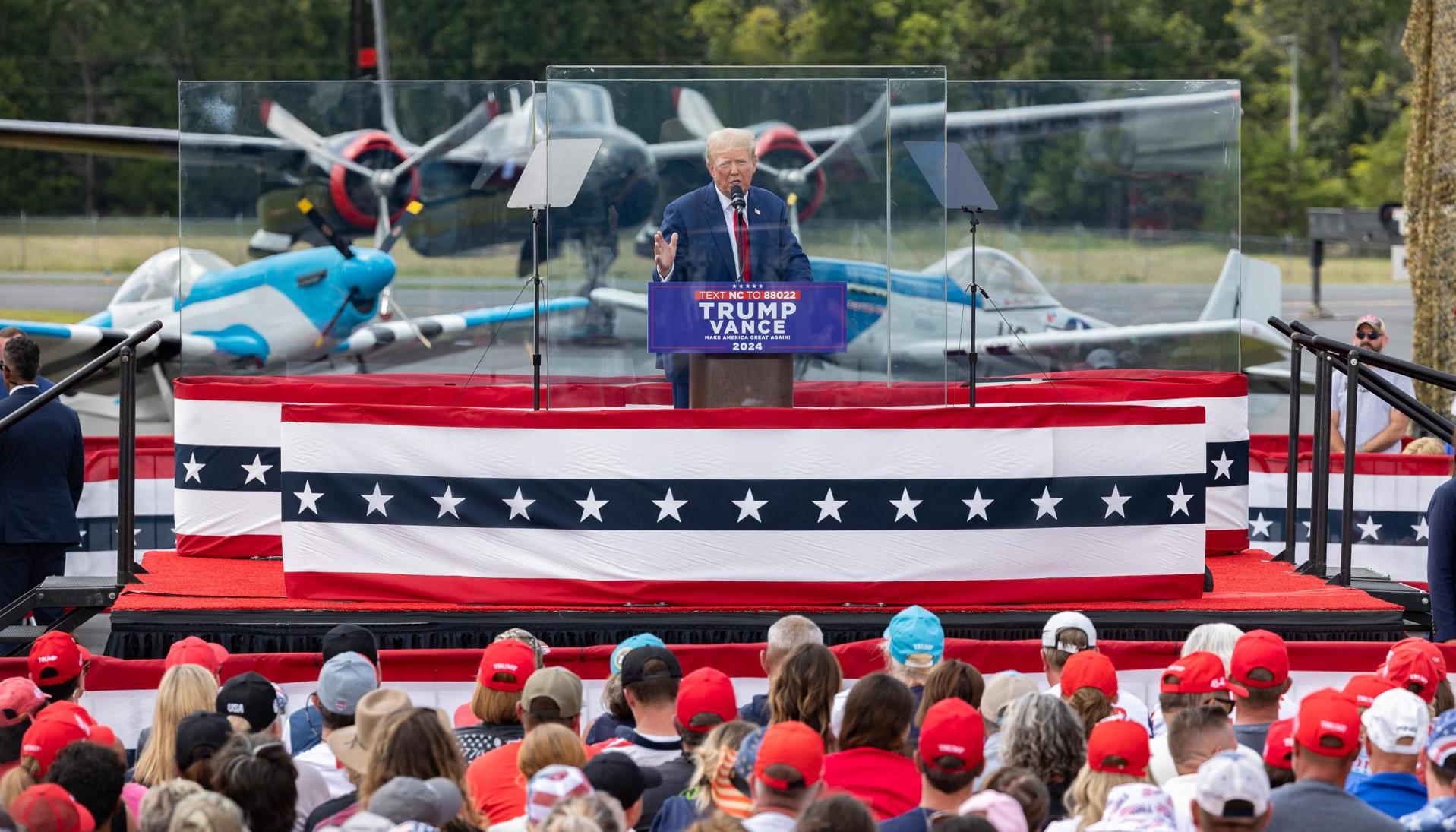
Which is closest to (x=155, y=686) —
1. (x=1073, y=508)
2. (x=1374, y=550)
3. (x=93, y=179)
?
(x=1073, y=508)

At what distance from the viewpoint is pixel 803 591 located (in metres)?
7.77

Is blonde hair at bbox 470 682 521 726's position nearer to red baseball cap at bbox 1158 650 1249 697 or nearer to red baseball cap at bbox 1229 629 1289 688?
red baseball cap at bbox 1158 650 1249 697

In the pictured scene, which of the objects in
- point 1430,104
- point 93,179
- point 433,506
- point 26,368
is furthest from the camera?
point 93,179

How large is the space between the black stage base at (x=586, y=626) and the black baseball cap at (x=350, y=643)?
1.65 m

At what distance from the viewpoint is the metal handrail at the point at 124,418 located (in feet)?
26.9

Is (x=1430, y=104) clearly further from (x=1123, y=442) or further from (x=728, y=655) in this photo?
(x=728, y=655)

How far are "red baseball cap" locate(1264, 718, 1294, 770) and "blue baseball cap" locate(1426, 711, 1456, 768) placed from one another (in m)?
0.40

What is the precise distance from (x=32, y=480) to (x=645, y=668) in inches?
185

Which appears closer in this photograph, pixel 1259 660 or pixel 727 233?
pixel 1259 660

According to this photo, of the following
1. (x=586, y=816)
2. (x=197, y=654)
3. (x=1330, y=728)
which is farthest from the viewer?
(x=197, y=654)

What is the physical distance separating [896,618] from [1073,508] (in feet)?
6.87

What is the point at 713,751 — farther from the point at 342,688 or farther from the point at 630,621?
the point at 630,621

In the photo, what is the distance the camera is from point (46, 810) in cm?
383

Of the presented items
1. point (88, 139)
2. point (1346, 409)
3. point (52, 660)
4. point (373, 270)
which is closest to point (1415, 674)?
point (1346, 409)
